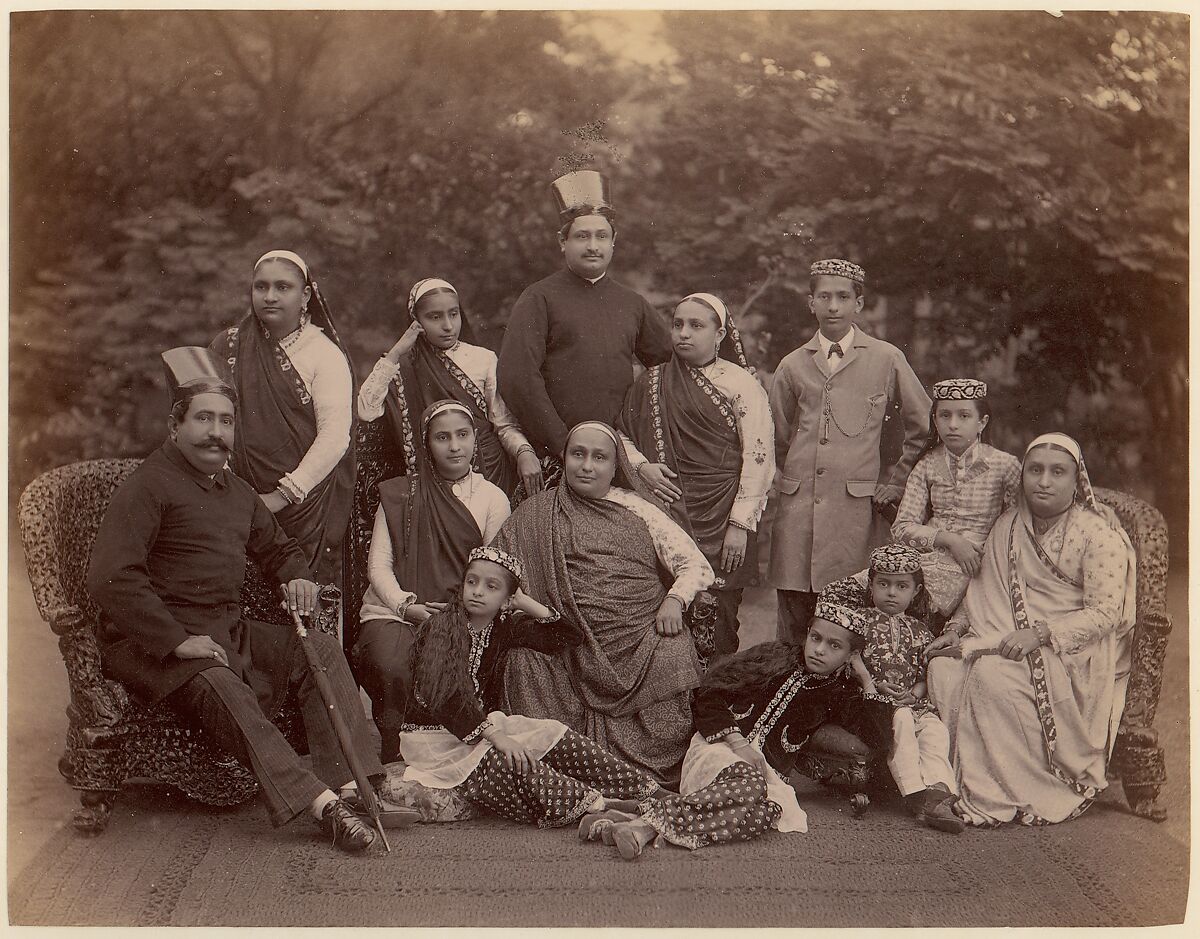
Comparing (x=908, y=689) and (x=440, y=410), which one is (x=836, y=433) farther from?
(x=440, y=410)

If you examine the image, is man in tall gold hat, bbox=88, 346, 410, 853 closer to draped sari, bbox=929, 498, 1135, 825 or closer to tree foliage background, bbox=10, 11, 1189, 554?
tree foliage background, bbox=10, 11, 1189, 554

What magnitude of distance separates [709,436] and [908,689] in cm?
117

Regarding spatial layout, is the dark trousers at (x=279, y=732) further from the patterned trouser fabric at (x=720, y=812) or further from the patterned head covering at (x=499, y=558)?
the patterned trouser fabric at (x=720, y=812)

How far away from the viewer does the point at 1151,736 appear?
197 inches

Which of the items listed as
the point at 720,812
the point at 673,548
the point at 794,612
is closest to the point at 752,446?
the point at 673,548

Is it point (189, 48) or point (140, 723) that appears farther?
point (189, 48)

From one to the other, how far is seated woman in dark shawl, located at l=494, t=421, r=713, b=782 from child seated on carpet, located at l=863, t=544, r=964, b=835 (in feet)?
2.03

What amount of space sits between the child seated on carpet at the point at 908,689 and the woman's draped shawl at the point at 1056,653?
292 millimetres

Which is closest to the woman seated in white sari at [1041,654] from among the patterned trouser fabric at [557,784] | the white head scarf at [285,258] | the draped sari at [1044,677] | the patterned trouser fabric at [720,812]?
the draped sari at [1044,677]

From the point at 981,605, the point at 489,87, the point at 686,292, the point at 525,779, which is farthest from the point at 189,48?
the point at 981,605

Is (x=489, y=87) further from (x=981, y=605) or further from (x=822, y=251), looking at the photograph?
(x=981, y=605)

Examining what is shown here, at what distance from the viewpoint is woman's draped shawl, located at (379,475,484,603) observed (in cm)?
503

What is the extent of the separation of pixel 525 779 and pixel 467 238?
205 centimetres

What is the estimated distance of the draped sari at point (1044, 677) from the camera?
4.88 metres
